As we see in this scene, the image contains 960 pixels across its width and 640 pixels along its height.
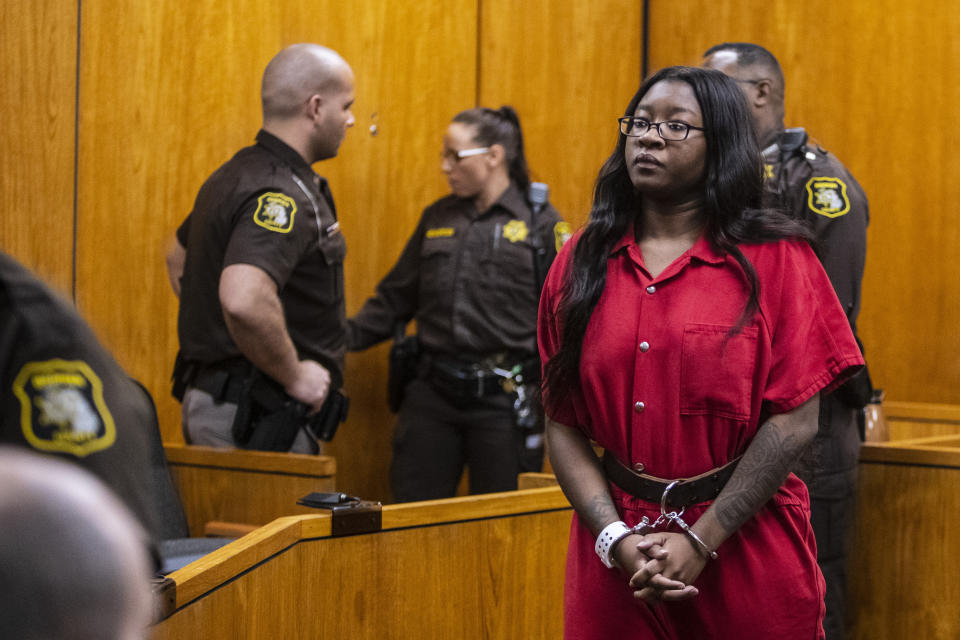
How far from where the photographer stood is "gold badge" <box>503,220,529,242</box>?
3648 millimetres

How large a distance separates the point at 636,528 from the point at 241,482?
130 cm

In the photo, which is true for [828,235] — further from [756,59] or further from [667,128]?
[667,128]

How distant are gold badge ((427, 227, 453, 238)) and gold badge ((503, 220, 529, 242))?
0.56 ft

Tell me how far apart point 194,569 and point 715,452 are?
0.76 meters

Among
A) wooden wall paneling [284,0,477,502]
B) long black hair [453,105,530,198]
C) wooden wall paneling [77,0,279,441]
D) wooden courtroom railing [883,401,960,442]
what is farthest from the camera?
wooden courtroom railing [883,401,960,442]

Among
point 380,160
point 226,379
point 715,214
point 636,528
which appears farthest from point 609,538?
point 380,160

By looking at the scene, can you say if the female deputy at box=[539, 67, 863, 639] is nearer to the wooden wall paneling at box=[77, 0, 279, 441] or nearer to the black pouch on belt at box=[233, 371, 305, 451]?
the black pouch on belt at box=[233, 371, 305, 451]

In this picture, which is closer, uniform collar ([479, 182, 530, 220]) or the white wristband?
the white wristband

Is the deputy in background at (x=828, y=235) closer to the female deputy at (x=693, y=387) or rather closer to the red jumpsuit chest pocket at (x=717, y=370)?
the female deputy at (x=693, y=387)

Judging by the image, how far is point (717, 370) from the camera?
5.42ft

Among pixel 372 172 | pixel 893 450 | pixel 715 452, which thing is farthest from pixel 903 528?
pixel 372 172

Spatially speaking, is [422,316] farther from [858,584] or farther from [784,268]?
[784,268]

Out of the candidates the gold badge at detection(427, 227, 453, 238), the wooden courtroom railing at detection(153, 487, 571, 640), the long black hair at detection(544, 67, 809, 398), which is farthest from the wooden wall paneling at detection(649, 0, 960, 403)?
the long black hair at detection(544, 67, 809, 398)

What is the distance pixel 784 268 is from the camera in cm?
171
